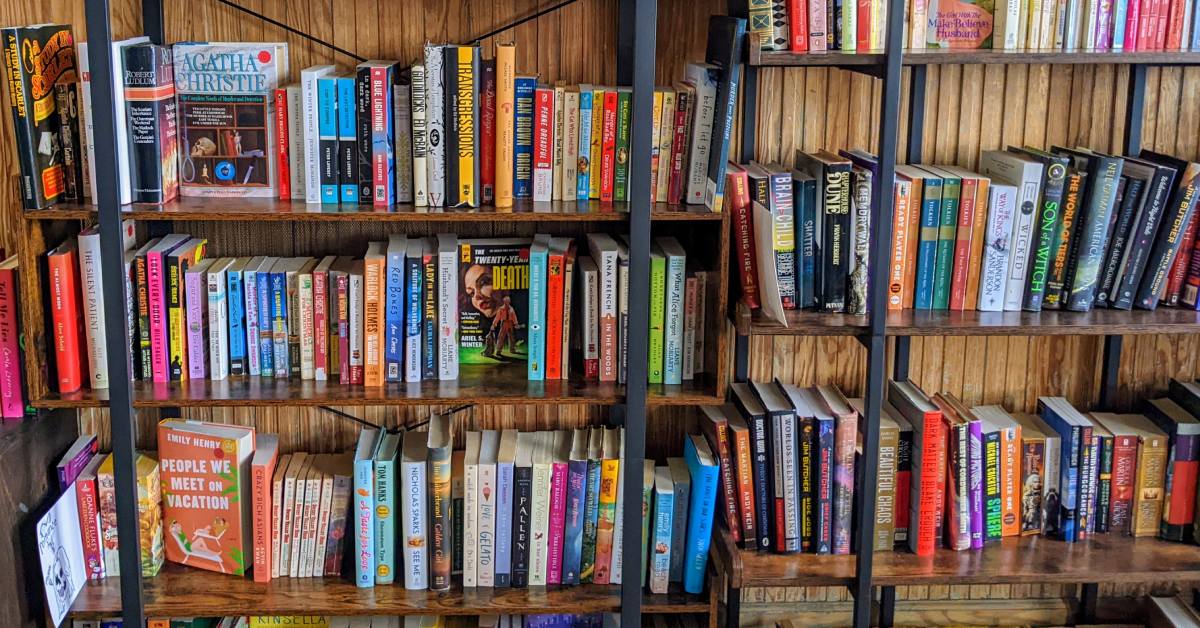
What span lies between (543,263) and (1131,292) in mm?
1158

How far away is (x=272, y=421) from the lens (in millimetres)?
2607

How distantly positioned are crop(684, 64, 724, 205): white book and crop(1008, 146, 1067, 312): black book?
0.66 meters

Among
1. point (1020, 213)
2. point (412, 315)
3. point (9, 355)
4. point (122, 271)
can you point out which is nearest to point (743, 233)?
point (1020, 213)

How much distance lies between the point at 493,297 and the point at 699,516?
0.60 metres

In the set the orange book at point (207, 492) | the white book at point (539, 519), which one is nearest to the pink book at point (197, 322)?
the orange book at point (207, 492)

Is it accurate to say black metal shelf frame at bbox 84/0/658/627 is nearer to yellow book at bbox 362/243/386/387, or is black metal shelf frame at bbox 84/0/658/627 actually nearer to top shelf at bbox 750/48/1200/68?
top shelf at bbox 750/48/1200/68

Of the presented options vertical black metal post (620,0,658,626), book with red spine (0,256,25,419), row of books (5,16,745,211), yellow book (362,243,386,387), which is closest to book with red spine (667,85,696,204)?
row of books (5,16,745,211)

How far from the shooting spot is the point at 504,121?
221 cm

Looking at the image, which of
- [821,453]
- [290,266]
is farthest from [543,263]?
[821,453]

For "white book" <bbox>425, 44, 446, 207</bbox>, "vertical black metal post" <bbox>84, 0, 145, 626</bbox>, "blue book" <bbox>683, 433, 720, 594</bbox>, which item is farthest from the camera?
"blue book" <bbox>683, 433, 720, 594</bbox>

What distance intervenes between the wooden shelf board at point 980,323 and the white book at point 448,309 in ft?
1.78

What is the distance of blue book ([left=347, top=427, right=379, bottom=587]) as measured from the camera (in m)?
2.33

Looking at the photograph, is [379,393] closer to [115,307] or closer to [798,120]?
[115,307]

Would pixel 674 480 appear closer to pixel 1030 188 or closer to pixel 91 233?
pixel 1030 188
